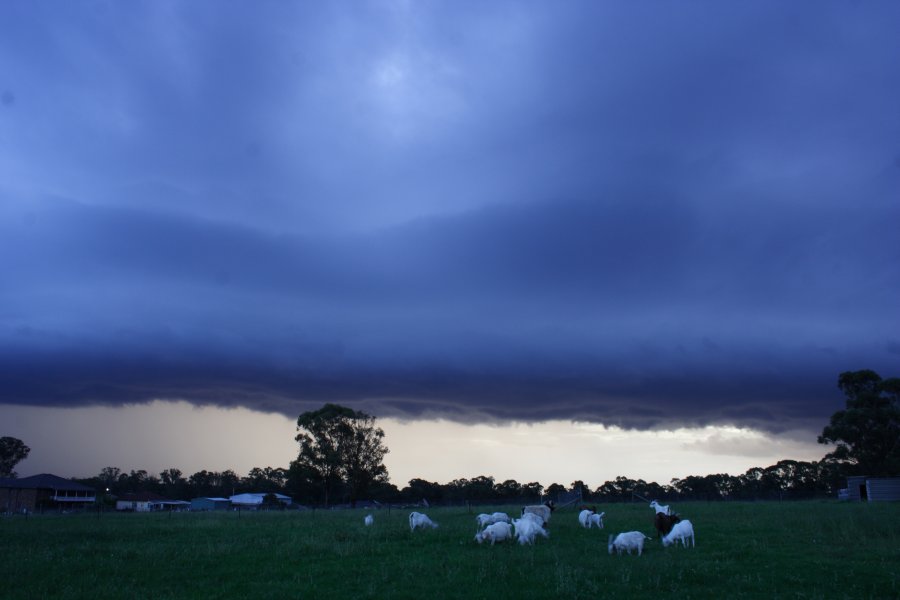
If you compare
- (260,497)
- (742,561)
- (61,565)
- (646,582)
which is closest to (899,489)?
(742,561)

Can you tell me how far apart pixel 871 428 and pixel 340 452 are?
7028 centimetres

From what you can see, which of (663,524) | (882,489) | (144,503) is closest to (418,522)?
(663,524)

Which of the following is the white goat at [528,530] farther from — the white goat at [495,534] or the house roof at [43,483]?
the house roof at [43,483]

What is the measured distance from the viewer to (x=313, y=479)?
97.1 m

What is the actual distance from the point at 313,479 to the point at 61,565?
255ft

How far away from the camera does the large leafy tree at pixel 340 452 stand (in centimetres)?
9619

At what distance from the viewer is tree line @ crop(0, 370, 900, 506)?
75188mm

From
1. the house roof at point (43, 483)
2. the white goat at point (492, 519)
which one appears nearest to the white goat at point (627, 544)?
the white goat at point (492, 519)

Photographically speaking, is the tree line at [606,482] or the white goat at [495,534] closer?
the white goat at [495,534]

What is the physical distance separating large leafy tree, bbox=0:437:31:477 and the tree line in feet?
0.58

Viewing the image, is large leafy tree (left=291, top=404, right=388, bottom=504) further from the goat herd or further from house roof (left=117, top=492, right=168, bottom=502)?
the goat herd

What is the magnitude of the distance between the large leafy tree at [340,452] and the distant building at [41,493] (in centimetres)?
3521

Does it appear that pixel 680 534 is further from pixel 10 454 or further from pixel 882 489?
pixel 10 454

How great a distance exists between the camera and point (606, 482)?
13912 centimetres
